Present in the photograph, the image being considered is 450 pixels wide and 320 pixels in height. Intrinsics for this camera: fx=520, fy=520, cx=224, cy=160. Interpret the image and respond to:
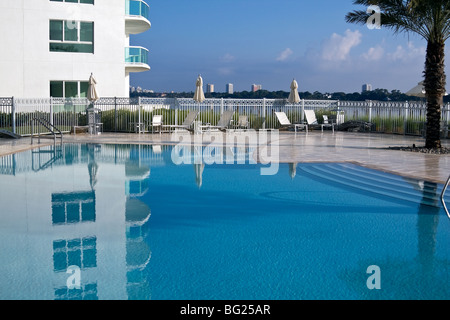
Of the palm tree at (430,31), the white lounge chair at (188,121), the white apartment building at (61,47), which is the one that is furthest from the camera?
the white apartment building at (61,47)

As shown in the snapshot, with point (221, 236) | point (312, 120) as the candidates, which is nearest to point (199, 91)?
point (312, 120)

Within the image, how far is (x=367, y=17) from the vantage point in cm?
1520

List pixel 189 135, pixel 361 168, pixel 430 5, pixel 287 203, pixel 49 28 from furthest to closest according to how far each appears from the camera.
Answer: pixel 49 28, pixel 189 135, pixel 430 5, pixel 361 168, pixel 287 203

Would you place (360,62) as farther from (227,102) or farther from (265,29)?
(265,29)

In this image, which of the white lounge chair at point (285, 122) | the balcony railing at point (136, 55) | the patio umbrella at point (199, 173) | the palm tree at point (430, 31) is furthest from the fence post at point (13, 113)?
the palm tree at point (430, 31)

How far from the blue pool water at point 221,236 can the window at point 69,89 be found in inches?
663

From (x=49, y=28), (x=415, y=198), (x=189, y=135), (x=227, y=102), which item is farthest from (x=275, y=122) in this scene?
(x=415, y=198)

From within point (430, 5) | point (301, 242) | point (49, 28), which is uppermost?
point (49, 28)

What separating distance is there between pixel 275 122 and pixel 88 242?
64.8ft

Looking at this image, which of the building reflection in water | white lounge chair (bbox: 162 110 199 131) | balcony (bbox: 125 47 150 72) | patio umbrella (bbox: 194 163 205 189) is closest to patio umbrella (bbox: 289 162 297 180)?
patio umbrella (bbox: 194 163 205 189)

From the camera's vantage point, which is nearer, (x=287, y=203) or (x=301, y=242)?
(x=301, y=242)

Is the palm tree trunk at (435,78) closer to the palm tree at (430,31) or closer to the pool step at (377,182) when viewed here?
the palm tree at (430,31)

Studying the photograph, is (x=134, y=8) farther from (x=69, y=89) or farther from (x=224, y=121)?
(x=224, y=121)

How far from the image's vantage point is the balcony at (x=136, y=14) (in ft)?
92.7
